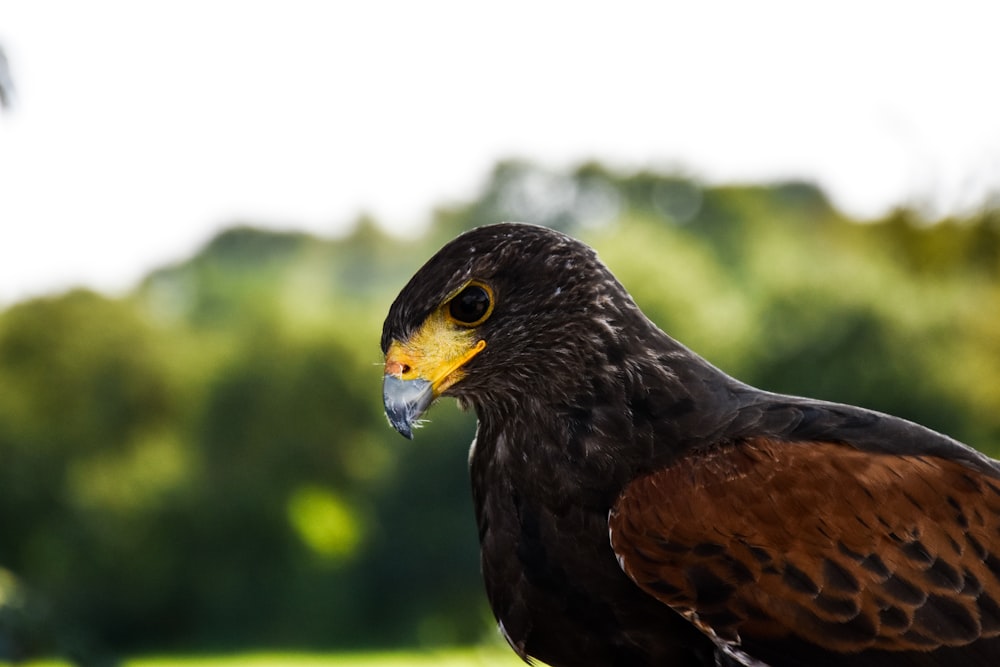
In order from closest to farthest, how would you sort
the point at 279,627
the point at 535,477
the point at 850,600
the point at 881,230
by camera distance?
the point at 850,600, the point at 535,477, the point at 279,627, the point at 881,230

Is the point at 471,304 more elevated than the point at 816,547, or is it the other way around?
the point at 471,304

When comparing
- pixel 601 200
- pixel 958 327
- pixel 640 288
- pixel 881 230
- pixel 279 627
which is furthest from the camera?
pixel 601 200

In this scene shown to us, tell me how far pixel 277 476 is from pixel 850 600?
16.3 m

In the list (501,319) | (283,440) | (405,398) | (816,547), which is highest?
(501,319)

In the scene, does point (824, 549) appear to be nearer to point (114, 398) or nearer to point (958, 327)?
point (114, 398)

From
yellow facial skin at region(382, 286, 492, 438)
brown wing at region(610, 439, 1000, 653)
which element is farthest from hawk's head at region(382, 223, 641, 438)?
brown wing at region(610, 439, 1000, 653)

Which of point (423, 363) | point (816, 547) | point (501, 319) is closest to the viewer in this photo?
point (816, 547)

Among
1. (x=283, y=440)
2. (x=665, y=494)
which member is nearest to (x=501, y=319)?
(x=665, y=494)

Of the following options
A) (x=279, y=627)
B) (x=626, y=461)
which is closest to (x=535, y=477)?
(x=626, y=461)

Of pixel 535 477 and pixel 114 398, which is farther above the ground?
pixel 535 477

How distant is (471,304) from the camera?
3.56 m

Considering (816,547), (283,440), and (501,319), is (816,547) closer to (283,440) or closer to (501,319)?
(501,319)

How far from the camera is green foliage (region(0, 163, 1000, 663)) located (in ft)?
60.3

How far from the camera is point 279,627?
18.3 m
